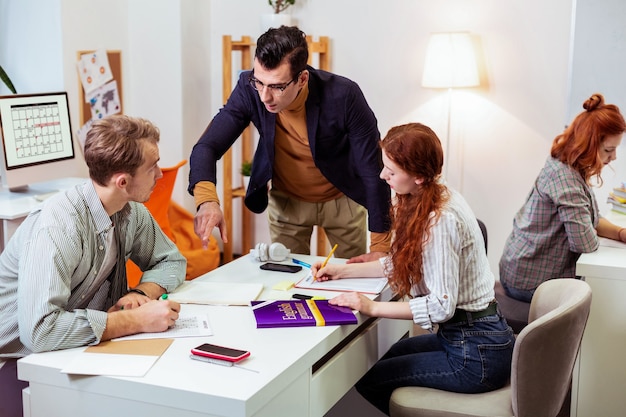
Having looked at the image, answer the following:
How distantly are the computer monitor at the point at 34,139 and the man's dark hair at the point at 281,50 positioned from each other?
1600 millimetres

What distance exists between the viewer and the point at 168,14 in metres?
4.45

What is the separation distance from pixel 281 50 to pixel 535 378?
1.15 metres

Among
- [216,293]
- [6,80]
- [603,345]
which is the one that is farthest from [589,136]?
[6,80]

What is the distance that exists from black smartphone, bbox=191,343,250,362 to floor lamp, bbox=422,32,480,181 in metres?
2.59

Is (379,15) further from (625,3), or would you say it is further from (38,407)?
(38,407)

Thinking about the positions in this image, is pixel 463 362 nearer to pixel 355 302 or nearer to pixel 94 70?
pixel 355 302

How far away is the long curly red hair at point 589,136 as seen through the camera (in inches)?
108

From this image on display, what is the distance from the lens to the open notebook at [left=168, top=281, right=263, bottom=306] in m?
2.06

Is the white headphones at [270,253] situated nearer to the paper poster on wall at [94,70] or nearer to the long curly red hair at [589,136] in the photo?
the long curly red hair at [589,136]

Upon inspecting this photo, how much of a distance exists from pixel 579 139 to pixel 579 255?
428mm

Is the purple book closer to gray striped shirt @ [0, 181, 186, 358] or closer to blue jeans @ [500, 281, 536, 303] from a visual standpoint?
gray striped shirt @ [0, 181, 186, 358]

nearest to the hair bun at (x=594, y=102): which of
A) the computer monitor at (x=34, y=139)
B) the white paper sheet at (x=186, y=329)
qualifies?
the white paper sheet at (x=186, y=329)

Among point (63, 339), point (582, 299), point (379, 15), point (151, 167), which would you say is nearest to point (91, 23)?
point (379, 15)

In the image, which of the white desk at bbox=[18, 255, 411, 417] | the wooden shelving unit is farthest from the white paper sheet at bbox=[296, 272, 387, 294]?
the wooden shelving unit
